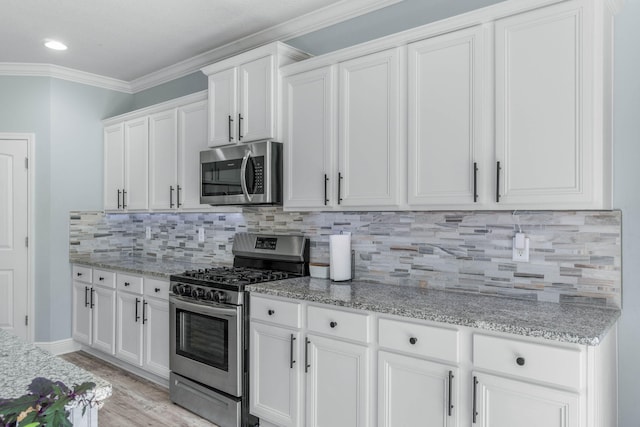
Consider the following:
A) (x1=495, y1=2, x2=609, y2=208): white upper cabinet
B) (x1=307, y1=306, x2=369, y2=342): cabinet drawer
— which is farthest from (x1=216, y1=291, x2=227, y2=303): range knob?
(x1=495, y1=2, x2=609, y2=208): white upper cabinet

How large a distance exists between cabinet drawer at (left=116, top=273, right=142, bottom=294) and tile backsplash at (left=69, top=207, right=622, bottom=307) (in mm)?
744

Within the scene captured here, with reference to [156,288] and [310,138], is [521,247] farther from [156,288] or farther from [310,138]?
[156,288]

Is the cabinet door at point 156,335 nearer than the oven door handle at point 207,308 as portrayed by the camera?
No

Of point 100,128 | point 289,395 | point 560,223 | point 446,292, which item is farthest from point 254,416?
point 100,128

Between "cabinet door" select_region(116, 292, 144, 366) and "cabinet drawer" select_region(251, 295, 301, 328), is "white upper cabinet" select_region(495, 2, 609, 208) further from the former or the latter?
"cabinet door" select_region(116, 292, 144, 366)

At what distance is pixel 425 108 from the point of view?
2449 millimetres

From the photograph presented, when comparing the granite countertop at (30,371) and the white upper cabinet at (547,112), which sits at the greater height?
the white upper cabinet at (547,112)

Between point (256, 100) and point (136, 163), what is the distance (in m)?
1.80

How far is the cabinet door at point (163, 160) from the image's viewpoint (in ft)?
13.1

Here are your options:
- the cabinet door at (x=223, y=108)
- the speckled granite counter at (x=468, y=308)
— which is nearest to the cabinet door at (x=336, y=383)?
the speckled granite counter at (x=468, y=308)

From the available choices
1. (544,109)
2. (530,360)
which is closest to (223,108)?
(544,109)

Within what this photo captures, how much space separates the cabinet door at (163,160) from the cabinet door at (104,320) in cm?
89

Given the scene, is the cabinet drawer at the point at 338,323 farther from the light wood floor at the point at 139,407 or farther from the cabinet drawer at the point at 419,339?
the light wood floor at the point at 139,407

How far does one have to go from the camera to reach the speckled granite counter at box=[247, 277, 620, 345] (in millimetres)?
1783
